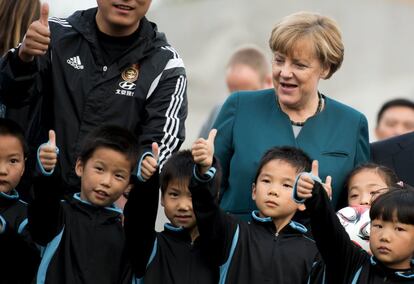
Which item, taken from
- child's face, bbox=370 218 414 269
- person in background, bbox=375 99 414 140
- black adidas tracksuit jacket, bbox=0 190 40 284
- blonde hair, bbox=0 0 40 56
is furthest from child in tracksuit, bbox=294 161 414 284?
person in background, bbox=375 99 414 140

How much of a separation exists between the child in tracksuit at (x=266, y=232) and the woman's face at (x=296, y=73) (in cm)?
39

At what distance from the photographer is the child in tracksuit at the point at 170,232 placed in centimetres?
718

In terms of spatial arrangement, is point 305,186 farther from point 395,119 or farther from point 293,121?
point 395,119

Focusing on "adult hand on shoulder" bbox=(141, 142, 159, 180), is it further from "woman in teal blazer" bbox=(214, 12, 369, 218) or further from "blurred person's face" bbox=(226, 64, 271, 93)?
"blurred person's face" bbox=(226, 64, 271, 93)

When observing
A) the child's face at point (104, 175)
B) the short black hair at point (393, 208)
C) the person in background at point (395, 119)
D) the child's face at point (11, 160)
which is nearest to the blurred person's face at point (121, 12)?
the child's face at point (104, 175)

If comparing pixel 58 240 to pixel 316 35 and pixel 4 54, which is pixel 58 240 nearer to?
pixel 4 54

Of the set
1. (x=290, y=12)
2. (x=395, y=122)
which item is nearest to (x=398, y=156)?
(x=395, y=122)

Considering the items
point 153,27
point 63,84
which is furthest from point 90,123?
point 153,27

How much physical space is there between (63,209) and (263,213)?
1.01 meters

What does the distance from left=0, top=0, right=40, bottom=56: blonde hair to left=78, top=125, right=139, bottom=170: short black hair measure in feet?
2.80

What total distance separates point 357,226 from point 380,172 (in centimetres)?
45

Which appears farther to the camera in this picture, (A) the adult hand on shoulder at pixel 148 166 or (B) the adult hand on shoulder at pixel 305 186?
(A) the adult hand on shoulder at pixel 148 166

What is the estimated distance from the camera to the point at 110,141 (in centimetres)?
745

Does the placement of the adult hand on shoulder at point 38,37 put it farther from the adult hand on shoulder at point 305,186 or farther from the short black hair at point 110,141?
the adult hand on shoulder at point 305,186
